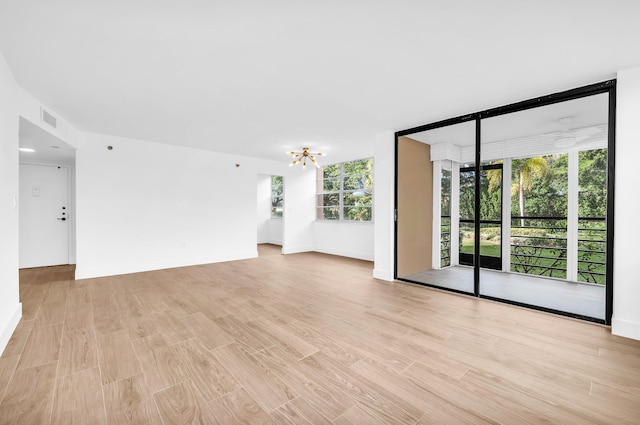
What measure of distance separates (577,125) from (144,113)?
235 inches

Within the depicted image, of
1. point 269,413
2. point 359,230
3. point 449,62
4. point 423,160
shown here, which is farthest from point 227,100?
point 359,230

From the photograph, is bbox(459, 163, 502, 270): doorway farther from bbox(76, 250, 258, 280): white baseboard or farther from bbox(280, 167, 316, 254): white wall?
bbox(76, 250, 258, 280): white baseboard

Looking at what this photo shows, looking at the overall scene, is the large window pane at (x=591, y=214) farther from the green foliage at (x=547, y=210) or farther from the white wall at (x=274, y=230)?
the white wall at (x=274, y=230)

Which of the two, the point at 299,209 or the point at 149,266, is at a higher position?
the point at 299,209

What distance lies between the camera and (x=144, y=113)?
3.66 metres

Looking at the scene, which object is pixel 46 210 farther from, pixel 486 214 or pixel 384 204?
pixel 486 214

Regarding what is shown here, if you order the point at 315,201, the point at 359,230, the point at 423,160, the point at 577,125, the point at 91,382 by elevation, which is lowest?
the point at 91,382

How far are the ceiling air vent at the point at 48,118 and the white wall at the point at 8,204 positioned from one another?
2.33 feet

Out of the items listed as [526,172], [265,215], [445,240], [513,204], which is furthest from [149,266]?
[526,172]

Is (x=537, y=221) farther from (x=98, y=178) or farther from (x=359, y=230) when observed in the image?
(x=98, y=178)

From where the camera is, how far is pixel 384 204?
4.63 meters

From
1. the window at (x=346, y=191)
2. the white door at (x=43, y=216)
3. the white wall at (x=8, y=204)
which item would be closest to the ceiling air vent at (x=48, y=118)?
the white wall at (x=8, y=204)

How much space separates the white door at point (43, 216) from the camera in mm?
5199

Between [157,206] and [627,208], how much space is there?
643 centimetres
